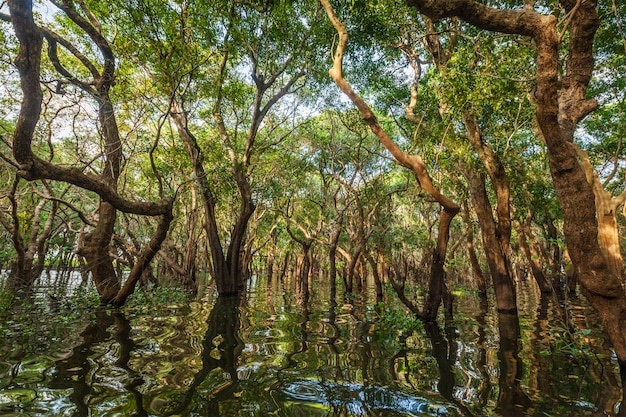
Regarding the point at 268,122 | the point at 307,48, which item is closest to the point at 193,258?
the point at 268,122

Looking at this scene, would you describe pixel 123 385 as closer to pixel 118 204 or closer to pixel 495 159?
pixel 118 204

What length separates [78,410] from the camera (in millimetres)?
2785

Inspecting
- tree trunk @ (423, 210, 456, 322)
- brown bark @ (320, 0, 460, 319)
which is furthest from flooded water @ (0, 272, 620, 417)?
brown bark @ (320, 0, 460, 319)

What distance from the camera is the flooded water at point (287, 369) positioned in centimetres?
309

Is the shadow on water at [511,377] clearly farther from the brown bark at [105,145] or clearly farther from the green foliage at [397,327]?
the brown bark at [105,145]

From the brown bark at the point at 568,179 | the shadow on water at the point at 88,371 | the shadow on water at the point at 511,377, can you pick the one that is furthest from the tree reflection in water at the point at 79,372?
the brown bark at the point at 568,179

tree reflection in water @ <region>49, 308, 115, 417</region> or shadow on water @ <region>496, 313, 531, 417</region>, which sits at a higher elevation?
tree reflection in water @ <region>49, 308, 115, 417</region>

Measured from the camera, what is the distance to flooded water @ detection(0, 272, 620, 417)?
3.09m

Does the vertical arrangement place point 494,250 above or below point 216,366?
above

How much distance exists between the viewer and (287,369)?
4.13 m

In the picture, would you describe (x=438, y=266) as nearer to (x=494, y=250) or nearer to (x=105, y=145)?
(x=494, y=250)

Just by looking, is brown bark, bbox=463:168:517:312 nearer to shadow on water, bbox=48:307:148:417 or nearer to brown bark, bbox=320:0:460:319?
brown bark, bbox=320:0:460:319

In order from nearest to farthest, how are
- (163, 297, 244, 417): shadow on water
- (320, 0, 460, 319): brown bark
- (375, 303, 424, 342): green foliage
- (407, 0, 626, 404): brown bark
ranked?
(163, 297, 244, 417): shadow on water → (407, 0, 626, 404): brown bark → (320, 0, 460, 319): brown bark → (375, 303, 424, 342): green foliage

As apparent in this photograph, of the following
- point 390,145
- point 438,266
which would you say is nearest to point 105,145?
point 390,145
